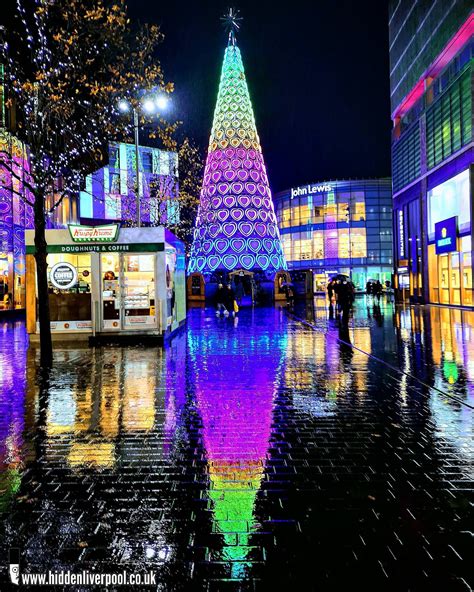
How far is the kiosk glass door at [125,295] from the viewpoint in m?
17.0

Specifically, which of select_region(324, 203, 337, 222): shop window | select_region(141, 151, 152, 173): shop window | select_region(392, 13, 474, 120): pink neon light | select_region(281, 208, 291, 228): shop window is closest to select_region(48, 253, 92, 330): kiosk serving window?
select_region(392, 13, 474, 120): pink neon light

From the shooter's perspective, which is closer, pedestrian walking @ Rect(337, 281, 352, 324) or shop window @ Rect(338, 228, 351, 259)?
pedestrian walking @ Rect(337, 281, 352, 324)

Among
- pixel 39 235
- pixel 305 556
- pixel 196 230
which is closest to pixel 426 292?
pixel 196 230

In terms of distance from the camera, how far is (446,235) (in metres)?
37.3

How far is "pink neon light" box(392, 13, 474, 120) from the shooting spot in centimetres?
3319

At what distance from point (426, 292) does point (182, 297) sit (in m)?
26.3

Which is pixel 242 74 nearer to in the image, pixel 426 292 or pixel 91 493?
pixel 426 292

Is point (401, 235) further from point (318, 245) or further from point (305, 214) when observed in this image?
point (305, 214)

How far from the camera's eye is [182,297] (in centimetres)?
2256

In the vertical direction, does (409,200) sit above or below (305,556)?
above

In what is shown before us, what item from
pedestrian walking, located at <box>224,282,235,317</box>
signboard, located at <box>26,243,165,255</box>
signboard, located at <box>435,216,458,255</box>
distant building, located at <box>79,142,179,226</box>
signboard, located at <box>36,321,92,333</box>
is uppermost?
distant building, located at <box>79,142,179,226</box>

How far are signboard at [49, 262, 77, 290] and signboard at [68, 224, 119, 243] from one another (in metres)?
0.93

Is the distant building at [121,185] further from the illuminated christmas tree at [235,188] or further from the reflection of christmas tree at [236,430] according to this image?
the reflection of christmas tree at [236,430]

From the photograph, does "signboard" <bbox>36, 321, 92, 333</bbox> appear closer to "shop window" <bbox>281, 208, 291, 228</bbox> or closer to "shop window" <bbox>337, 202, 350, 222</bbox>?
"shop window" <bbox>337, 202, 350, 222</bbox>
